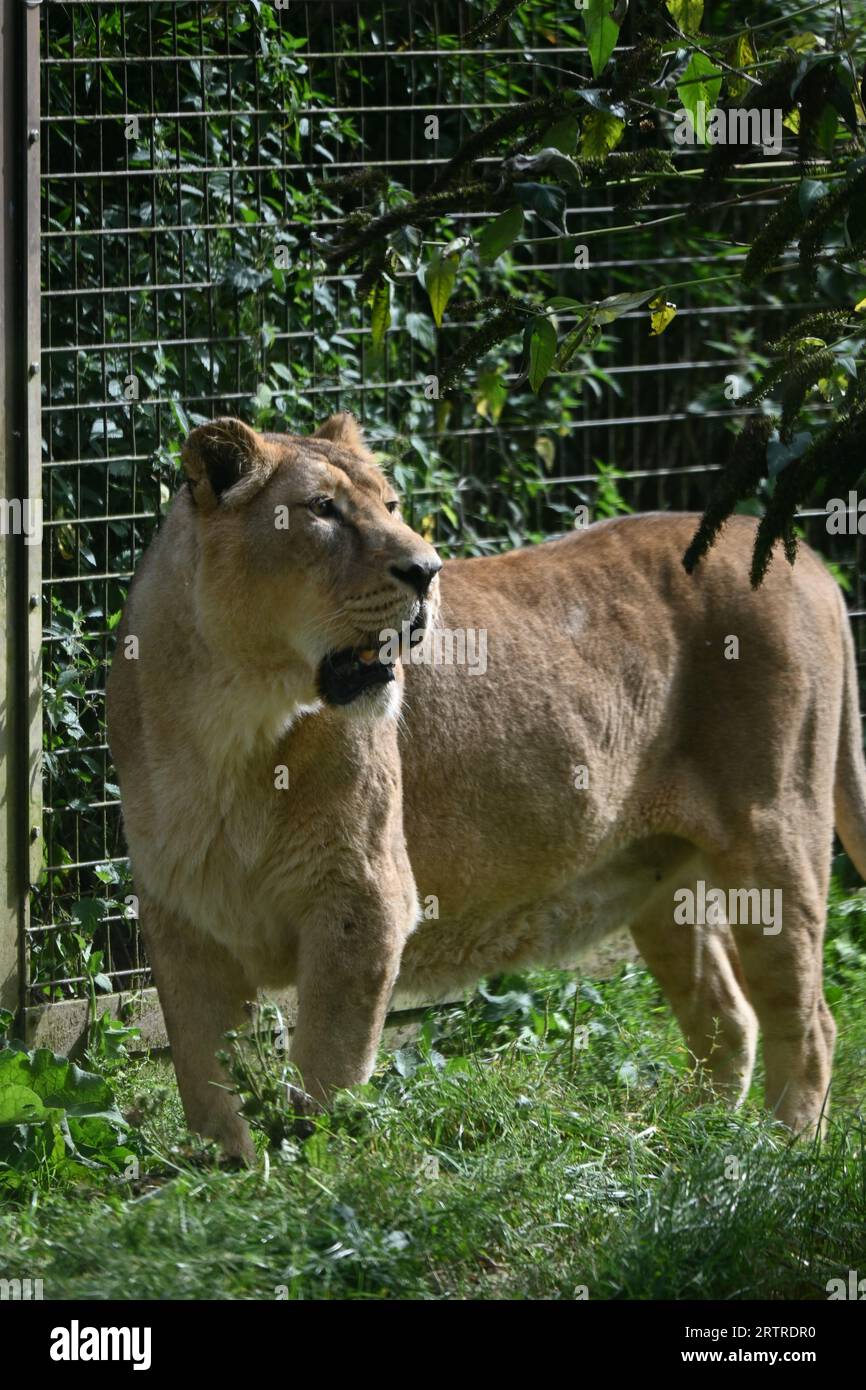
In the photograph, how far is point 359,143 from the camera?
649 centimetres

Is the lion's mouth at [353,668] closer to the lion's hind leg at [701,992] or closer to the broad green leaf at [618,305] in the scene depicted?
the broad green leaf at [618,305]

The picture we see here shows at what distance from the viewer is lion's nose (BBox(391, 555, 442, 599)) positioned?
4195mm

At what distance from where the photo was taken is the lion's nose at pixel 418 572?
Result: 4195 mm

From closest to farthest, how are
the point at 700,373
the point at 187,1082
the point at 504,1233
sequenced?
the point at 504,1233, the point at 187,1082, the point at 700,373

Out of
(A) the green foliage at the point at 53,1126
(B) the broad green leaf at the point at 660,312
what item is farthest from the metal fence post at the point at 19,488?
(B) the broad green leaf at the point at 660,312

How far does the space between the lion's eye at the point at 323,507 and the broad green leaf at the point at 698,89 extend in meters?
1.38

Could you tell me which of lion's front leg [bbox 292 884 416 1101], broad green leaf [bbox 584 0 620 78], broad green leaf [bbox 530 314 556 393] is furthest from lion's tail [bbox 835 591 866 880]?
broad green leaf [bbox 584 0 620 78]

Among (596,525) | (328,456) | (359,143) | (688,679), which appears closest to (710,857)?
(688,679)

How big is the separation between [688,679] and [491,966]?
105cm

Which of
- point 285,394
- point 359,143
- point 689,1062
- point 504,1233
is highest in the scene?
point 359,143

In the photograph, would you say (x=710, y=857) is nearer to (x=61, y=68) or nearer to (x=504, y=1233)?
(x=504, y=1233)

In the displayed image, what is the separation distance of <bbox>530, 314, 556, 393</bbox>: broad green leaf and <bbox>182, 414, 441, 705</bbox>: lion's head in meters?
0.83

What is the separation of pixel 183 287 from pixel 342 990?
253 centimetres

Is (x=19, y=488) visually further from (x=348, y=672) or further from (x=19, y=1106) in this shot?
(x=19, y=1106)
